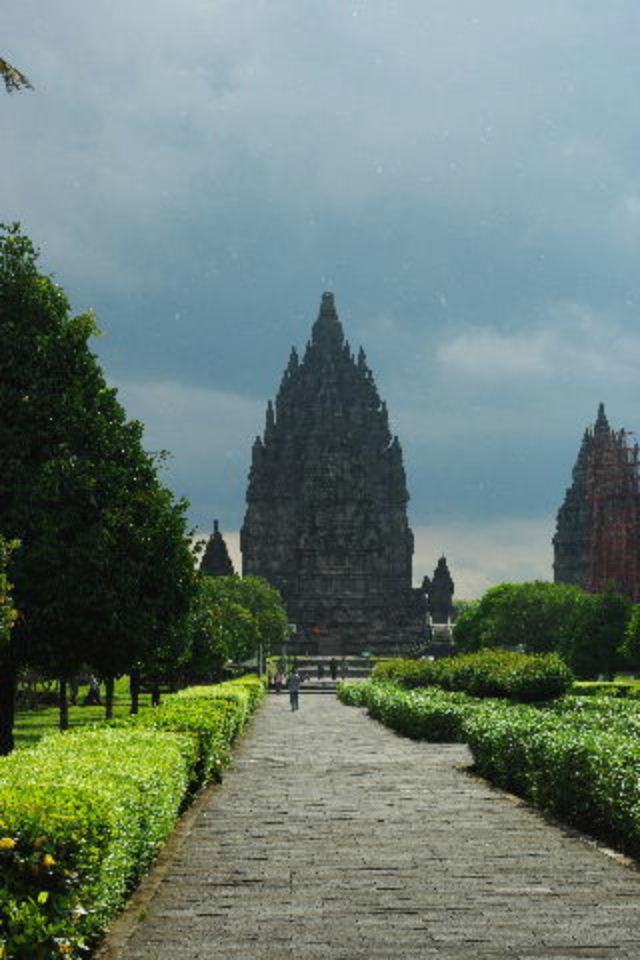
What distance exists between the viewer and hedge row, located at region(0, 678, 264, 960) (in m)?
7.60

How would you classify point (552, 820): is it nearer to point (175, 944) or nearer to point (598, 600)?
point (175, 944)

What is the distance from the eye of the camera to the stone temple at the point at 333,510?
135125 mm

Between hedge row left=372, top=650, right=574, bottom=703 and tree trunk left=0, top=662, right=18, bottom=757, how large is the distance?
1528cm

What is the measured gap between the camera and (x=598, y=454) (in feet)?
402

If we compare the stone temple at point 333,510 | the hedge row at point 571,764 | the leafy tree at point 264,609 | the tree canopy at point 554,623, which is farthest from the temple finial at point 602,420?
the hedge row at point 571,764

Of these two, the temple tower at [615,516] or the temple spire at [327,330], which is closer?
the temple tower at [615,516]

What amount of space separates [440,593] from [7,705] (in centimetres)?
13368

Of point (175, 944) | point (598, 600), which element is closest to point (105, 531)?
point (175, 944)

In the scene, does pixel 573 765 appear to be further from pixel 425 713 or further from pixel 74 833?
pixel 425 713

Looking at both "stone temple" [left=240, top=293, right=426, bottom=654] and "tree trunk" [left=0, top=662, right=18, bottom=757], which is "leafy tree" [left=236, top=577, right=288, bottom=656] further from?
"tree trunk" [left=0, top=662, right=18, bottom=757]

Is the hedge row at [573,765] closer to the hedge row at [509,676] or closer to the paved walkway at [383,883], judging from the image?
the paved walkway at [383,883]

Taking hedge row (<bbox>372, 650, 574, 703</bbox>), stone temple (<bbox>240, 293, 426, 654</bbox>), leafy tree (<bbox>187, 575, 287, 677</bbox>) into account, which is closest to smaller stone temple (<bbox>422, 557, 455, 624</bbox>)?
stone temple (<bbox>240, 293, 426, 654</bbox>)

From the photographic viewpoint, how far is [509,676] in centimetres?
3481

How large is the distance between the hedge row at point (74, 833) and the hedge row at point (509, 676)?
20.5m
